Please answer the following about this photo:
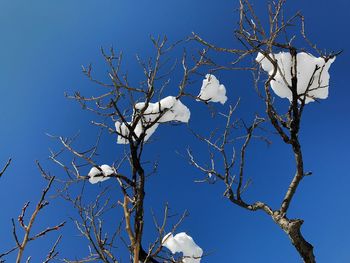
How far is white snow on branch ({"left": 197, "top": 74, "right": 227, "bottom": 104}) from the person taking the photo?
15.4 feet

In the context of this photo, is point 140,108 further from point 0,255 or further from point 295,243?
point 0,255

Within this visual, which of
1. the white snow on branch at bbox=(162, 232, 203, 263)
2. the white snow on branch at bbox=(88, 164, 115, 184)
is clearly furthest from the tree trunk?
the white snow on branch at bbox=(88, 164, 115, 184)

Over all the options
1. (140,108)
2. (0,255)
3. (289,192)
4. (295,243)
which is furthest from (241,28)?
(0,255)

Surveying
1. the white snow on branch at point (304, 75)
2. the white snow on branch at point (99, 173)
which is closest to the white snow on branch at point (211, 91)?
the white snow on branch at point (304, 75)

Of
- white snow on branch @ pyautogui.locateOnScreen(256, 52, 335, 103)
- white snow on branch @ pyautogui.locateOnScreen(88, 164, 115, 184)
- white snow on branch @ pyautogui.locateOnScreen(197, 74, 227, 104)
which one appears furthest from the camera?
white snow on branch @ pyautogui.locateOnScreen(197, 74, 227, 104)

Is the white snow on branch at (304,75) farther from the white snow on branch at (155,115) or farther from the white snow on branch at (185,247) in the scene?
the white snow on branch at (185,247)

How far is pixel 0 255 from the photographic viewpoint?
1247 mm

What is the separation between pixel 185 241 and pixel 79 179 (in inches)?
55.0

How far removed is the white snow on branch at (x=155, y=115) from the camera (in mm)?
4105

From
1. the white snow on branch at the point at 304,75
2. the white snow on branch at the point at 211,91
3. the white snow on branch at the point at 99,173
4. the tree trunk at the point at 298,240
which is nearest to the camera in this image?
the tree trunk at the point at 298,240

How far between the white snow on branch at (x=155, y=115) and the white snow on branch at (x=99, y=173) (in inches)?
13.9

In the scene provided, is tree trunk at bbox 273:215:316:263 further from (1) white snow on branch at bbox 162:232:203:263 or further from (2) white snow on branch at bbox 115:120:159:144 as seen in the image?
(2) white snow on branch at bbox 115:120:159:144

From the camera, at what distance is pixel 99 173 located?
4125 mm

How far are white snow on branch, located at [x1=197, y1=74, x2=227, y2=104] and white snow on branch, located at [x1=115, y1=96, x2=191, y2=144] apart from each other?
1.31 feet
